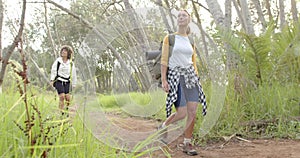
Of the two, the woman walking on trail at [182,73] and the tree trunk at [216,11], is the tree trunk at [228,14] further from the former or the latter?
the woman walking on trail at [182,73]

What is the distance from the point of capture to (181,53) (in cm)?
410

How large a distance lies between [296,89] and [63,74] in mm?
3366

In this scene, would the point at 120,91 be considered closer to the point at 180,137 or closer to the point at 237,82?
the point at 180,137

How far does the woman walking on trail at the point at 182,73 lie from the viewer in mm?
4102

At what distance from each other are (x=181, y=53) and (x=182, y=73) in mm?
210

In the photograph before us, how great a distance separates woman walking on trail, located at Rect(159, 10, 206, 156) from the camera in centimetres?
410

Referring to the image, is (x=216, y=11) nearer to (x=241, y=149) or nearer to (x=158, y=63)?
(x=158, y=63)

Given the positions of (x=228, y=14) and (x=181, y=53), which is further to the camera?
(x=228, y=14)

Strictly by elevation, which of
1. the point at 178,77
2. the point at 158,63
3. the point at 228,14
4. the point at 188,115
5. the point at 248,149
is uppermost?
the point at 228,14

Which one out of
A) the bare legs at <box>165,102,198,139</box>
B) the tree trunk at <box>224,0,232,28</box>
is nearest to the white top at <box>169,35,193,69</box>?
the bare legs at <box>165,102,198,139</box>

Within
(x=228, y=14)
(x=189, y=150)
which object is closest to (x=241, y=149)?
(x=189, y=150)

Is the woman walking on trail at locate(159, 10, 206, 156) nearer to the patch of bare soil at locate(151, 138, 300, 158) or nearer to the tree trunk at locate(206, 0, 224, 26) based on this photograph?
the patch of bare soil at locate(151, 138, 300, 158)

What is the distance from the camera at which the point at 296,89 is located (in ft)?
19.4

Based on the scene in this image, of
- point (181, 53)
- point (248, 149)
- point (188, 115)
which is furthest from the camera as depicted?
point (248, 149)
